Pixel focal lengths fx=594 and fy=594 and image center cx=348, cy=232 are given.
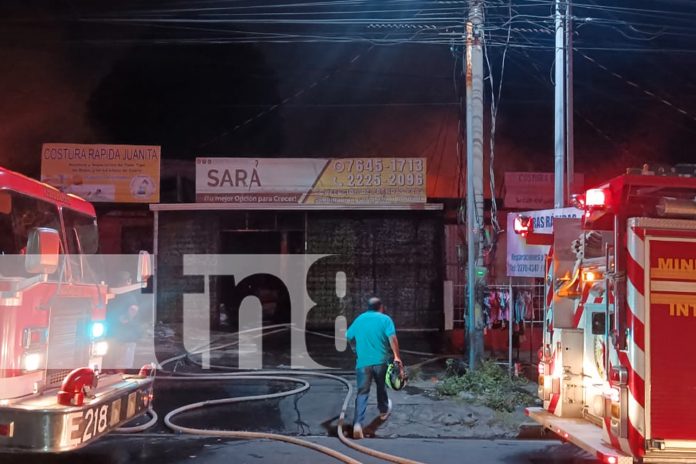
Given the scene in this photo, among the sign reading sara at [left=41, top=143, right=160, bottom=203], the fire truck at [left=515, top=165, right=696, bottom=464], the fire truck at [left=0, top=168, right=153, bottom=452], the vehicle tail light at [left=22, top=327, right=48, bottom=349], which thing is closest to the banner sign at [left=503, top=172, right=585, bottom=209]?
the sign reading sara at [left=41, top=143, right=160, bottom=203]

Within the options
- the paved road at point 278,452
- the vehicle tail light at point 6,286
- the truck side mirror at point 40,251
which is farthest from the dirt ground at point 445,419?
the vehicle tail light at point 6,286

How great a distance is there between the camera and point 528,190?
45.7 ft

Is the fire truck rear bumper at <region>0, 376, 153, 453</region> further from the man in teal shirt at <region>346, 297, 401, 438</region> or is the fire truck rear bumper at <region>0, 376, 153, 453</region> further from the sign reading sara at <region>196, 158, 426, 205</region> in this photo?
the sign reading sara at <region>196, 158, 426, 205</region>

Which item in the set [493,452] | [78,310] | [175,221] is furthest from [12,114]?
[493,452]

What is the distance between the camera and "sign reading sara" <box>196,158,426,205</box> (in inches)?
529

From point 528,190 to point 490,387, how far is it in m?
6.85

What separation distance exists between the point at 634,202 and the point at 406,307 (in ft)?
32.0

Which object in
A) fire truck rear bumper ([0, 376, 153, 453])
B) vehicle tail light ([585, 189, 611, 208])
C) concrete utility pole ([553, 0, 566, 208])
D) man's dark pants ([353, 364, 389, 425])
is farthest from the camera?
concrete utility pole ([553, 0, 566, 208])

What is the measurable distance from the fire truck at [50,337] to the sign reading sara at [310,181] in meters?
7.72

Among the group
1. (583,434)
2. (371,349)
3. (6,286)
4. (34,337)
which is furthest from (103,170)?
(583,434)

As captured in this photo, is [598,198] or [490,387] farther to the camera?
[490,387]

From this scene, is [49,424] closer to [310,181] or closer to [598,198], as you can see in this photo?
[598,198]

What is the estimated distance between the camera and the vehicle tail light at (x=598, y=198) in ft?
15.0

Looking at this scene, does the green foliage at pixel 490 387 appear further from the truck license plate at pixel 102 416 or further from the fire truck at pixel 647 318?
the truck license plate at pixel 102 416
